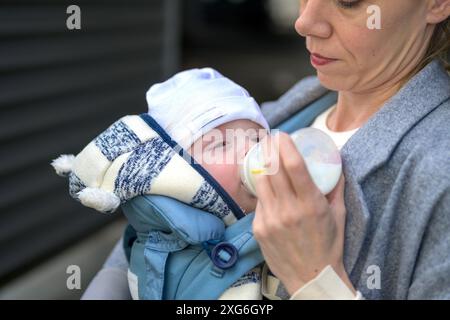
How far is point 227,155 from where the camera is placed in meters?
1.61

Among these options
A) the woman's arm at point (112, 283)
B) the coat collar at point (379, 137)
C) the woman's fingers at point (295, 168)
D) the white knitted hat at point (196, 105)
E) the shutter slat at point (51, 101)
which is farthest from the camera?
the shutter slat at point (51, 101)

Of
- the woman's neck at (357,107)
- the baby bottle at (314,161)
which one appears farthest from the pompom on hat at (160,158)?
the woman's neck at (357,107)

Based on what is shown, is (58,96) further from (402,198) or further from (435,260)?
(435,260)

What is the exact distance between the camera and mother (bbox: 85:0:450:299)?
1.29 m

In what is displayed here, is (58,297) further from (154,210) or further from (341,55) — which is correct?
(341,55)

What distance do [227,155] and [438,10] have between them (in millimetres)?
589

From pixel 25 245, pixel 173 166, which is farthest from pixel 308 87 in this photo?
pixel 25 245

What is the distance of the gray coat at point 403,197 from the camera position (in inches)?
50.7

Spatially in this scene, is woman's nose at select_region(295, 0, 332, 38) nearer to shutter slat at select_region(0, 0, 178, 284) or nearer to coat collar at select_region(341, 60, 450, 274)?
coat collar at select_region(341, 60, 450, 274)

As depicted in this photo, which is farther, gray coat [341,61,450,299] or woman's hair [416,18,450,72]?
woman's hair [416,18,450,72]

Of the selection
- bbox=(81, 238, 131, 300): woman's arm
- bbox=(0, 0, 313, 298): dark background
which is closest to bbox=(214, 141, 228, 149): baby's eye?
bbox=(81, 238, 131, 300): woman's arm

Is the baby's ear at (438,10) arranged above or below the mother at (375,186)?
above

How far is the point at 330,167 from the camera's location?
137 cm

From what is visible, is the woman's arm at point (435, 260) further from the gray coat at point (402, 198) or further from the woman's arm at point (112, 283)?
the woman's arm at point (112, 283)
